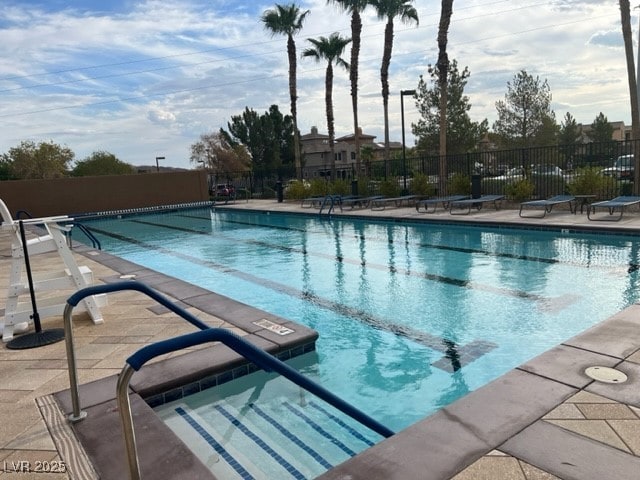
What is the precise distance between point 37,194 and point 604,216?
23.6 m

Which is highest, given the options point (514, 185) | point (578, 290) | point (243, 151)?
point (243, 151)

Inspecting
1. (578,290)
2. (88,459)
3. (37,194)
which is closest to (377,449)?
(88,459)

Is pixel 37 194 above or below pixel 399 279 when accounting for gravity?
above

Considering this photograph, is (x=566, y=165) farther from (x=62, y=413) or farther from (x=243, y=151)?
(x=243, y=151)

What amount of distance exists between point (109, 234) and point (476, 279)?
13315mm

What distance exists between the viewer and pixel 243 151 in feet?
152

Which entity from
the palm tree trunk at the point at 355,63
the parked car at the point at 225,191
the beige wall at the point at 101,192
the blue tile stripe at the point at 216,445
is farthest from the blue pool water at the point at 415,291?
the parked car at the point at 225,191

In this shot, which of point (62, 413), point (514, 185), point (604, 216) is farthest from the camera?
point (514, 185)

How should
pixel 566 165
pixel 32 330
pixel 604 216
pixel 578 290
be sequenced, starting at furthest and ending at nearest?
pixel 566 165
pixel 604 216
pixel 578 290
pixel 32 330

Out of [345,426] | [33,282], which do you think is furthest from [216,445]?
[33,282]

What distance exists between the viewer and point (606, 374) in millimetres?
3123

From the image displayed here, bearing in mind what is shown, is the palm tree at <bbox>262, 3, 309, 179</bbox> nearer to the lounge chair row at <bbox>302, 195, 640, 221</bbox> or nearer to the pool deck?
the lounge chair row at <bbox>302, 195, 640, 221</bbox>

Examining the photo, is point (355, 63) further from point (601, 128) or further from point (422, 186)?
point (601, 128)

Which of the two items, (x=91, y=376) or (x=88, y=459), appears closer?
(x=88, y=459)
